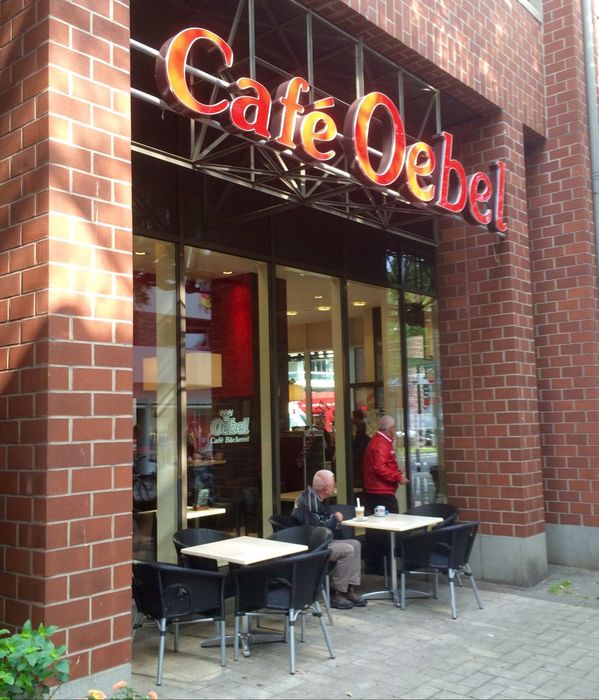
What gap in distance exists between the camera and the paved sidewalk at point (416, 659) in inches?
184

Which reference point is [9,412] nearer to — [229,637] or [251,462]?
[229,637]

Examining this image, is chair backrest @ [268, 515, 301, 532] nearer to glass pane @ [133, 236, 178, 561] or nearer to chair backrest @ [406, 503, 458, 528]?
glass pane @ [133, 236, 178, 561]

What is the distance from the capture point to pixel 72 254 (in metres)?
4.02

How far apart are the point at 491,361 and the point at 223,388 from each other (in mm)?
3040

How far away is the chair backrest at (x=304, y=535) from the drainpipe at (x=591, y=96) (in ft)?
18.4

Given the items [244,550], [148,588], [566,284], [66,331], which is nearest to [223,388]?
[244,550]

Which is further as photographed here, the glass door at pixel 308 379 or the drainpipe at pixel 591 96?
the drainpipe at pixel 591 96

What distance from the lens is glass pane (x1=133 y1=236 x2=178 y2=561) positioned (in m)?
6.80

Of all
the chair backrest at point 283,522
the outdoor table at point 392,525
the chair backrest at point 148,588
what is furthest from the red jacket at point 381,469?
the chair backrest at point 148,588

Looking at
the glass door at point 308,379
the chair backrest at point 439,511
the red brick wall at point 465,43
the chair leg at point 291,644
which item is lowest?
the chair leg at point 291,644

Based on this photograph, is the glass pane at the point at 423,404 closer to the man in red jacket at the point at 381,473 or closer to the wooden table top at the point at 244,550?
the man in red jacket at the point at 381,473

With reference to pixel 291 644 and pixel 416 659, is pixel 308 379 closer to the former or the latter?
pixel 416 659

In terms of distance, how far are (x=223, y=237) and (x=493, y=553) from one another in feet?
14.7

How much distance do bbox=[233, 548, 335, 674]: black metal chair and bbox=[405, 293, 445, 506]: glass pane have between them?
4.86 metres
